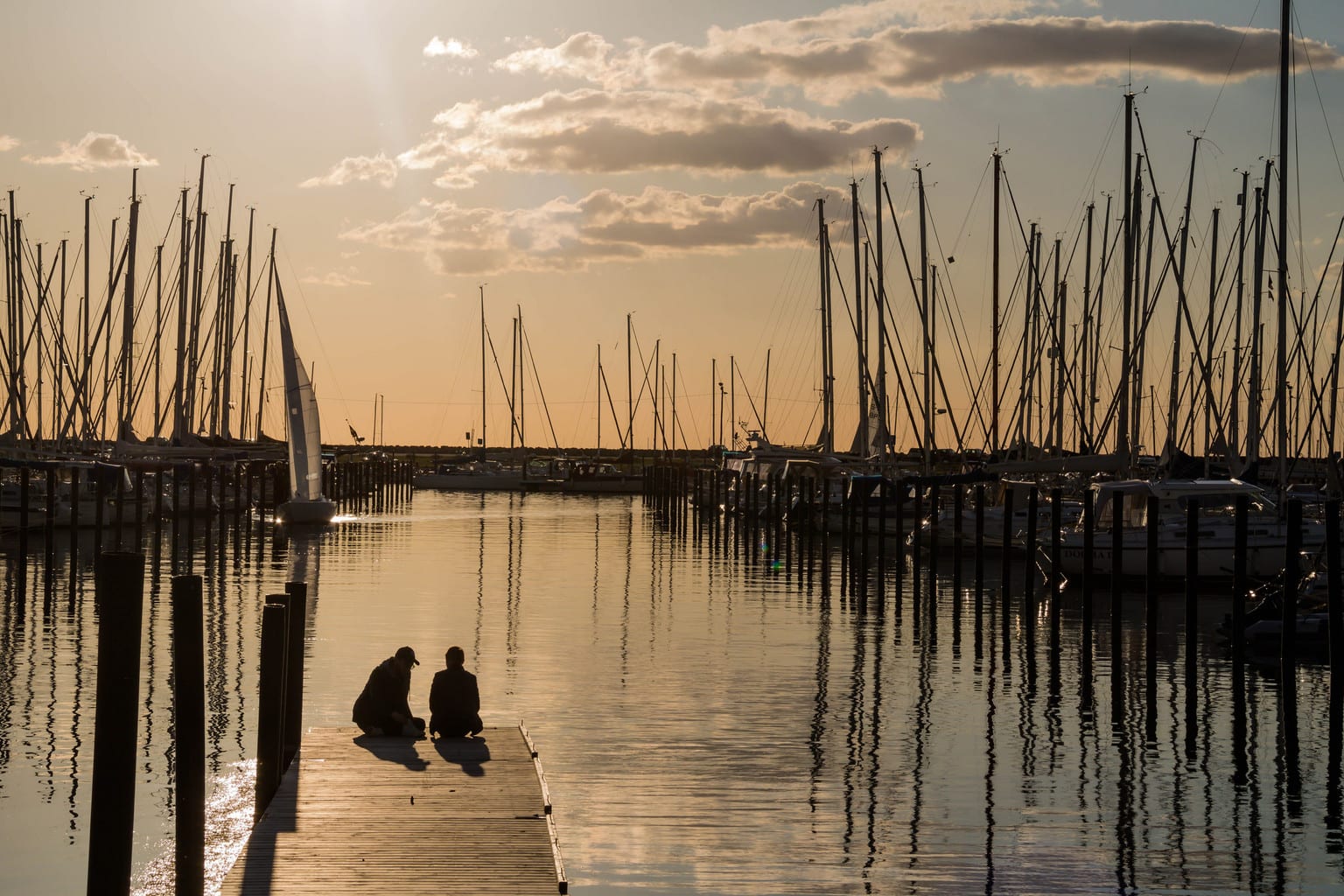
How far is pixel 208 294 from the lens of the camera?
77.5m

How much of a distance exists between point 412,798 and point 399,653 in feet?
11.5

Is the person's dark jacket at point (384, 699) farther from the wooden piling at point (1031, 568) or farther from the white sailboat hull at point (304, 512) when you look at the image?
the white sailboat hull at point (304, 512)

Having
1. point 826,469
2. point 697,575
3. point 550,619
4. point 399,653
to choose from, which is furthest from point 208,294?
point 399,653

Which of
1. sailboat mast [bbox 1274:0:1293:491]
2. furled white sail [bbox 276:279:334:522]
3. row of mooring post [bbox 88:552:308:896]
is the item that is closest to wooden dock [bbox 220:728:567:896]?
row of mooring post [bbox 88:552:308:896]

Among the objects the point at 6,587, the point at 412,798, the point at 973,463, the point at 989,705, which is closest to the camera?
the point at 412,798

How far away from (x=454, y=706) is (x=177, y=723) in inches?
185

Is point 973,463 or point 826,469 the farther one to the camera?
point 826,469

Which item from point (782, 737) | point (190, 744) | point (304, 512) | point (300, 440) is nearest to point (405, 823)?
point (190, 744)

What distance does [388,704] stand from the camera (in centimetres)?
1934

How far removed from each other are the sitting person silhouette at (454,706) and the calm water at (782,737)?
56.2 inches

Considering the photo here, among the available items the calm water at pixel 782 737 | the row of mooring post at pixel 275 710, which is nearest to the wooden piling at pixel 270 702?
the row of mooring post at pixel 275 710

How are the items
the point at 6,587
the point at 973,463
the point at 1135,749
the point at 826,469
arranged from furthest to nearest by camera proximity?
1. the point at 826,469
2. the point at 973,463
3. the point at 6,587
4. the point at 1135,749

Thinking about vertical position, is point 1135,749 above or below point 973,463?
below

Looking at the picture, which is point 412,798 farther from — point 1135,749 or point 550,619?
point 550,619
